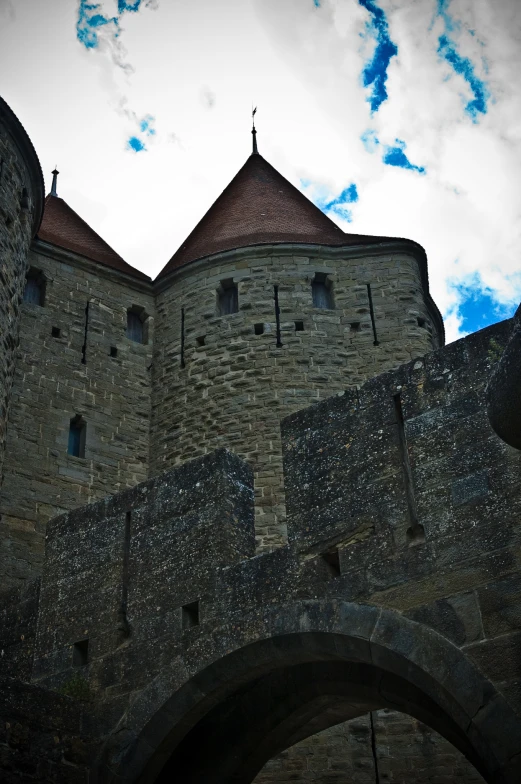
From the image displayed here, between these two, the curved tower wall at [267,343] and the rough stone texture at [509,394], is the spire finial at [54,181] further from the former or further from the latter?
the rough stone texture at [509,394]

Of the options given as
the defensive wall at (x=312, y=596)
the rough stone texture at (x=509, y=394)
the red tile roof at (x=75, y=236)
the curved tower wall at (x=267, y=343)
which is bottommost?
the rough stone texture at (x=509, y=394)

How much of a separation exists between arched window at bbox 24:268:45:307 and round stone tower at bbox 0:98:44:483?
4.54 feet

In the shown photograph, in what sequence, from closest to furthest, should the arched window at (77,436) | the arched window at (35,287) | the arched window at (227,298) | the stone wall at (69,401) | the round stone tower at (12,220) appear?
1. the round stone tower at (12,220)
2. the stone wall at (69,401)
3. the arched window at (77,436)
4. the arched window at (35,287)
5. the arched window at (227,298)

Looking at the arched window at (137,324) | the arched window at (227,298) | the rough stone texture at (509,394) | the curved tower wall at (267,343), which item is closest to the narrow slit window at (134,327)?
the arched window at (137,324)

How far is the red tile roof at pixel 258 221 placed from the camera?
51.0 ft

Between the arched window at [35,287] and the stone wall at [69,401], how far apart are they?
62 millimetres

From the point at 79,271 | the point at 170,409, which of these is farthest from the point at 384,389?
the point at 79,271

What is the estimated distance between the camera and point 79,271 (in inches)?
599

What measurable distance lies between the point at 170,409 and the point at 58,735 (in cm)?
715

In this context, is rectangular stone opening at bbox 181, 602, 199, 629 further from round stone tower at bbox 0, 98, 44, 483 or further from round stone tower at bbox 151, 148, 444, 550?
round stone tower at bbox 151, 148, 444, 550

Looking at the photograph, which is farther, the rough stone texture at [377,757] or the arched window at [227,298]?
the arched window at [227,298]

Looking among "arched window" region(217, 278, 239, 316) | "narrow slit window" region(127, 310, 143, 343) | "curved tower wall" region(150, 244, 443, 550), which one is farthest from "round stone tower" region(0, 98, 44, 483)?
"arched window" region(217, 278, 239, 316)

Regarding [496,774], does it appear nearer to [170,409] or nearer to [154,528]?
[154,528]

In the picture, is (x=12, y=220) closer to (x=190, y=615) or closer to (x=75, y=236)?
(x=75, y=236)
